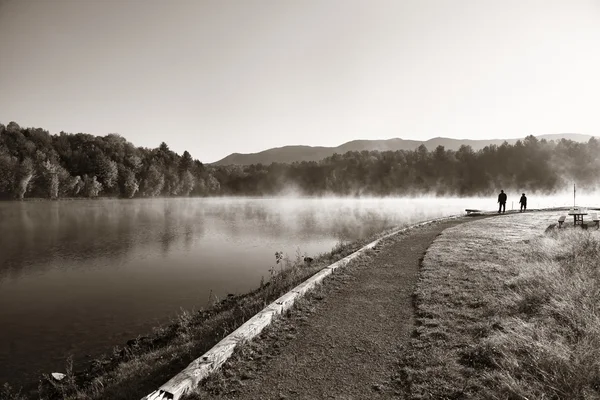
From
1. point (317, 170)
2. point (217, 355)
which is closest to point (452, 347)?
point (217, 355)

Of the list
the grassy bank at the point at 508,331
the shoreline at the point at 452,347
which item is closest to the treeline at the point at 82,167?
the shoreline at the point at 452,347

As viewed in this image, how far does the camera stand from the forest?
76.7 metres

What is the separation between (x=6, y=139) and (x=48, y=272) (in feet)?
292

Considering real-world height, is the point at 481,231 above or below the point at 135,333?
above

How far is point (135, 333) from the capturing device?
940 centimetres

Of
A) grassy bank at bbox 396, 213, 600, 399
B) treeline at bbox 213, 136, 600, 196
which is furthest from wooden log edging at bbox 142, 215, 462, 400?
treeline at bbox 213, 136, 600, 196

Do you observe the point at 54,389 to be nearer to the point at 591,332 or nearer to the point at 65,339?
the point at 65,339

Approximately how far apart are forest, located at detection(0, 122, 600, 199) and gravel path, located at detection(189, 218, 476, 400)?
281 feet

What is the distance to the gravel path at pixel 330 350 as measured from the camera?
4.69 meters

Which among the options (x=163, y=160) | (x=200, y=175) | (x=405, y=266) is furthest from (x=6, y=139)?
(x=405, y=266)

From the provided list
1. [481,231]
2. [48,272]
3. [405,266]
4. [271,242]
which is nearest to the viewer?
[405,266]

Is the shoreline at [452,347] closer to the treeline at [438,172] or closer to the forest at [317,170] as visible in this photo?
the forest at [317,170]

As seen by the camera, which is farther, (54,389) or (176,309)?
(176,309)

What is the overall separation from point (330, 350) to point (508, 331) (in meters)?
3.28
